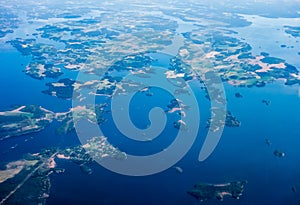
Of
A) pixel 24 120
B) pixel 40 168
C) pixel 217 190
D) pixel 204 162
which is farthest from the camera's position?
pixel 24 120

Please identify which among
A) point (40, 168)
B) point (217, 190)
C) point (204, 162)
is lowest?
point (217, 190)

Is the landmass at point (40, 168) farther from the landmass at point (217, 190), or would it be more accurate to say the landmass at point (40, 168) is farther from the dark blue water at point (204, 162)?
the landmass at point (217, 190)

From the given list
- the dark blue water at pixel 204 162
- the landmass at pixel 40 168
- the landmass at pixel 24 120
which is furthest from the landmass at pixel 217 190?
the landmass at pixel 24 120

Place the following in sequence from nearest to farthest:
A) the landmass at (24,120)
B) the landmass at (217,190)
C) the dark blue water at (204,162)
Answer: the landmass at (217,190) → the dark blue water at (204,162) → the landmass at (24,120)

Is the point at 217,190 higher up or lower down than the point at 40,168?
lower down

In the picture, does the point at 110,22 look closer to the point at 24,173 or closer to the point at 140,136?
the point at 140,136

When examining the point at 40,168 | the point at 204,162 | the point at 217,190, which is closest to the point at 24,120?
the point at 40,168

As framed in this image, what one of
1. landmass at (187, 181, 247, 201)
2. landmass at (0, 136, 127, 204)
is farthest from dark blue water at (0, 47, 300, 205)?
landmass at (0, 136, 127, 204)

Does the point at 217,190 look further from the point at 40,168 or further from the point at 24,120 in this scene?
the point at 24,120

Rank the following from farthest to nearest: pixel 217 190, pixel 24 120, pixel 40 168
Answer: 1. pixel 24 120
2. pixel 40 168
3. pixel 217 190

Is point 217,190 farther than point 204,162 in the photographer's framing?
No
